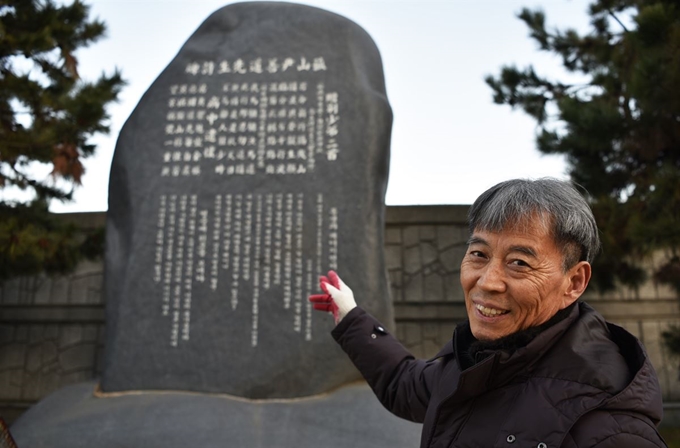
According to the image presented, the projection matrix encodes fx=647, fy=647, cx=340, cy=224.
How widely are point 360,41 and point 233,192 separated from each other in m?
1.09

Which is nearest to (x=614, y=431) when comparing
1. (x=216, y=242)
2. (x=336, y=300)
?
(x=336, y=300)

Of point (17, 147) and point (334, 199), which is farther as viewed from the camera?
point (17, 147)

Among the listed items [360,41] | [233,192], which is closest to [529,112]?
[360,41]

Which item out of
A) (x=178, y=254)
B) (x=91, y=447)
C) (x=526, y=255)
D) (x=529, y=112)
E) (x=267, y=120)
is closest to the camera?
(x=526, y=255)

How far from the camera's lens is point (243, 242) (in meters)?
3.02

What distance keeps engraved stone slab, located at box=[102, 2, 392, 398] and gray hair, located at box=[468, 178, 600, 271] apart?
6.15 feet

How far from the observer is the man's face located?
985 millimetres

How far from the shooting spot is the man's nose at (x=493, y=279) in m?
1.00

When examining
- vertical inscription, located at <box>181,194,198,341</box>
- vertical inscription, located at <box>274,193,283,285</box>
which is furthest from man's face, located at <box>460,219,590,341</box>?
vertical inscription, located at <box>181,194,198,341</box>

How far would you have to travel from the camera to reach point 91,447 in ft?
7.50

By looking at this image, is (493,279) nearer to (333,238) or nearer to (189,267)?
(333,238)

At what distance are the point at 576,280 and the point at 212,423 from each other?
1728 millimetres

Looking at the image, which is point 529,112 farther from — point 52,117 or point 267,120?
point 52,117

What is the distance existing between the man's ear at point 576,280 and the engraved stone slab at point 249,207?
1.86m
